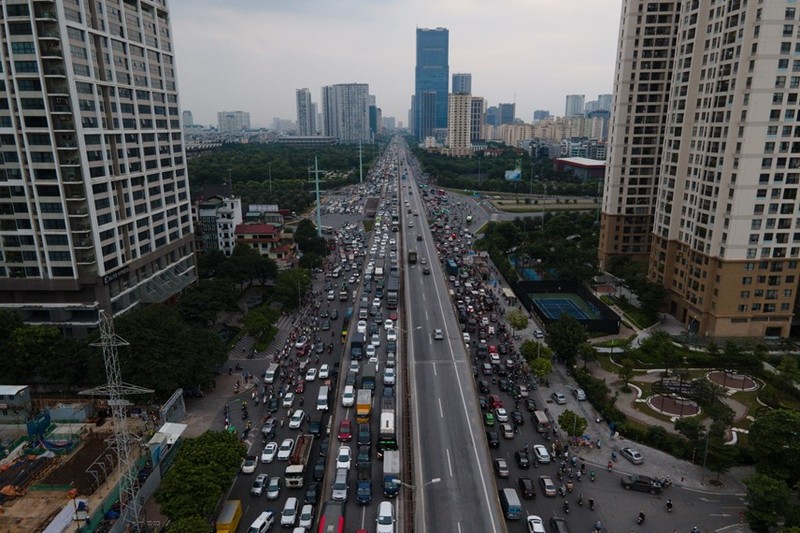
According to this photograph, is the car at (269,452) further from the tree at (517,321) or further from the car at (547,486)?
the tree at (517,321)

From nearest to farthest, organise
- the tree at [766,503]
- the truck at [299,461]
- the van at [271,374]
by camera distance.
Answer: the tree at [766,503], the truck at [299,461], the van at [271,374]

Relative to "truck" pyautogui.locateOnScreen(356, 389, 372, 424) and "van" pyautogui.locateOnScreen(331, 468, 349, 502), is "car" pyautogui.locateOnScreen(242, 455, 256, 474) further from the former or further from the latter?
"truck" pyautogui.locateOnScreen(356, 389, 372, 424)

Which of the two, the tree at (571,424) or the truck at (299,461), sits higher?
the tree at (571,424)

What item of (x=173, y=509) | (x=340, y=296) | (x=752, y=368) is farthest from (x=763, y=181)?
(x=173, y=509)

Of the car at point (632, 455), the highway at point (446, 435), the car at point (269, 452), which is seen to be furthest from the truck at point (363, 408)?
the car at point (632, 455)

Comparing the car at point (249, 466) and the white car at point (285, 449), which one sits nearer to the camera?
the car at point (249, 466)

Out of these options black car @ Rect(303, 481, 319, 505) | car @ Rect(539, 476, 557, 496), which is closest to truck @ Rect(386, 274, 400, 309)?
black car @ Rect(303, 481, 319, 505)
